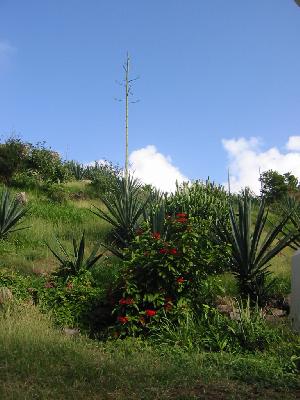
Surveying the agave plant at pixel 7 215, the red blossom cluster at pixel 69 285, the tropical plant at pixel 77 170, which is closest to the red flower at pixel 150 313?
the red blossom cluster at pixel 69 285

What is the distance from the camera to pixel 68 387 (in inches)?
172

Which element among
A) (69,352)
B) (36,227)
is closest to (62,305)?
(69,352)

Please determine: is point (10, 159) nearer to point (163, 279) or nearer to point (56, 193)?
point (56, 193)

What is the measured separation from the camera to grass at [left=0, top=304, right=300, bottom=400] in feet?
14.2

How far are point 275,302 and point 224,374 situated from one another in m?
4.79

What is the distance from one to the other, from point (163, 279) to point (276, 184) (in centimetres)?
2623

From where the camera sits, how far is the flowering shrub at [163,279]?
7504 millimetres

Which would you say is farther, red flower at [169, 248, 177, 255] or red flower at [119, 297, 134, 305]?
red flower at [169, 248, 177, 255]

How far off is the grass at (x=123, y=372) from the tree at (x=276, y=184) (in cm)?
2596

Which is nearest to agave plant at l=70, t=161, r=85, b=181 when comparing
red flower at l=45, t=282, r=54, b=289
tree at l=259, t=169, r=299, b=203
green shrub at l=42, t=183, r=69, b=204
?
green shrub at l=42, t=183, r=69, b=204

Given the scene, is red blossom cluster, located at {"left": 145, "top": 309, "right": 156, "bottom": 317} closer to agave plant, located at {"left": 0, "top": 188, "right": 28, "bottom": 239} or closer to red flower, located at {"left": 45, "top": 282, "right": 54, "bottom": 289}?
red flower, located at {"left": 45, "top": 282, "right": 54, "bottom": 289}

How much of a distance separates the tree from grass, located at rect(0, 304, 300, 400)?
26.0m

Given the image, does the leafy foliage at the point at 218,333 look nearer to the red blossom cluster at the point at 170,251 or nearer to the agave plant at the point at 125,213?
the red blossom cluster at the point at 170,251

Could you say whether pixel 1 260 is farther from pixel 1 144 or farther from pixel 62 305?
pixel 1 144
